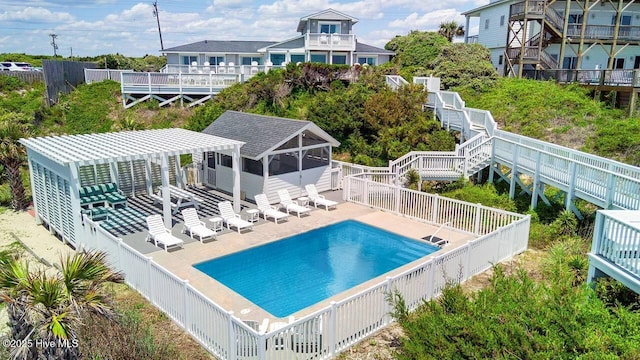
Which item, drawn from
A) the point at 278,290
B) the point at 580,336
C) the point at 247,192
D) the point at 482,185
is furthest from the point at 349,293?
the point at 482,185

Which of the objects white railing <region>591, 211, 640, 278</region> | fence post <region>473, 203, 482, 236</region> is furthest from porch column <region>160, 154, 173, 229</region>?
white railing <region>591, 211, 640, 278</region>

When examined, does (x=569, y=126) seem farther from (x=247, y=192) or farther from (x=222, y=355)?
(x=222, y=355)

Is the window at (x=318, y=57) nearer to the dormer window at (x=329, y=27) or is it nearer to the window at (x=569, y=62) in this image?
the dormer window at (x=329, y=27)

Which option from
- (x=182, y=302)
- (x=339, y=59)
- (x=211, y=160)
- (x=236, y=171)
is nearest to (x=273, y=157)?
(x=236, y=171)

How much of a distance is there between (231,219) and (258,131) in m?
4.61

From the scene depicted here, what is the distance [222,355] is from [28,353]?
118 inches

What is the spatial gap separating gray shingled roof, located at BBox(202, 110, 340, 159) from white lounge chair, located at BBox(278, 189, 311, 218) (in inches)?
67.0

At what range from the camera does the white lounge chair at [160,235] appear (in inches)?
509

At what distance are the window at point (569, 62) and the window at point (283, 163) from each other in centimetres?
2339

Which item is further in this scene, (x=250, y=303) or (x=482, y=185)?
(x=482, y=185)

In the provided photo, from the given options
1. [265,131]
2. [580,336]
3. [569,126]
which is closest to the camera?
[580,336]

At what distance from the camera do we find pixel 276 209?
1645cm

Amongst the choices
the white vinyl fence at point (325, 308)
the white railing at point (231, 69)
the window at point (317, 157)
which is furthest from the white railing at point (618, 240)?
the white railing at point (231, 69)

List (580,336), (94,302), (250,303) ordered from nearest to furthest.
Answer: (580,336)
(94,302)
(250,303)
